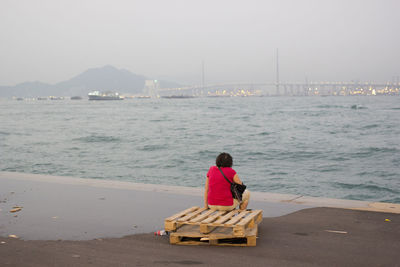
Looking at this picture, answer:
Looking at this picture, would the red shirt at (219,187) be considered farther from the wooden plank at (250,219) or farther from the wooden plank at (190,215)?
the wooden plank at (250,219)

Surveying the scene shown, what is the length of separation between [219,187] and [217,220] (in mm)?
534

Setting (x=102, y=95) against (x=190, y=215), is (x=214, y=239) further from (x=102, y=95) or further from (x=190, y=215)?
(x=102, y=95)

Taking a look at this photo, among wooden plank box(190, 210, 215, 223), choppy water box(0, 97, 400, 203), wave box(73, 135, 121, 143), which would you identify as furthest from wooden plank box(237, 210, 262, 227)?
wave box(73, 135, 121, 143)

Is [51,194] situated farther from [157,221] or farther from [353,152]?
[353,152]

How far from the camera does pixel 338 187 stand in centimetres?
1431

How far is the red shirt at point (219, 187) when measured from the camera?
5.25 meters

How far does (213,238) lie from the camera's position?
183 inches

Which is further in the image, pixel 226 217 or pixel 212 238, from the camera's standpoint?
pixel 226 217

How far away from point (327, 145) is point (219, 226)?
25.3 meters

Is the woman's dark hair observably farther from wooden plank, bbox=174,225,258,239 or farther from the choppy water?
the choppy water

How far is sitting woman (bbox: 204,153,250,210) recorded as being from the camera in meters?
5.24

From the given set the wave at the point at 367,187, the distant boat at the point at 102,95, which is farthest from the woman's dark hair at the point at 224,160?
the distant boat at the point at 102,95

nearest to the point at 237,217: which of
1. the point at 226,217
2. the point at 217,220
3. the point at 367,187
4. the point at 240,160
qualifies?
the point at 226,217

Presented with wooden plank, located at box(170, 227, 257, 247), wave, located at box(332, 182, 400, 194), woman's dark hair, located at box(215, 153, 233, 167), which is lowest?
wave, located at box(332, 182, 400, 194)
